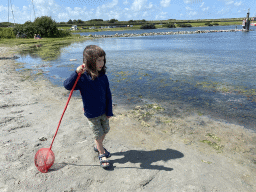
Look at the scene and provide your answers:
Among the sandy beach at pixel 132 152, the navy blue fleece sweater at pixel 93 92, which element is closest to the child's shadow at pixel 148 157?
the sandy beach at pixel 132 152

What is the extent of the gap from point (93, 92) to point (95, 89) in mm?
69

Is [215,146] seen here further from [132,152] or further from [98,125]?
[98,125]

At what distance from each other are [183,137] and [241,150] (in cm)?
130

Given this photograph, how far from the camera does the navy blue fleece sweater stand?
3197 millimetres

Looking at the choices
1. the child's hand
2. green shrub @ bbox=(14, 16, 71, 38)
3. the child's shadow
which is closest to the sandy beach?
the child's shadow

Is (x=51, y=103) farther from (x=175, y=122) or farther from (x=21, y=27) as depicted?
(x=21, y=27)

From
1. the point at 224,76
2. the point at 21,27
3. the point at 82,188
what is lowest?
the point at 82,188

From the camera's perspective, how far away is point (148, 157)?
3861mm

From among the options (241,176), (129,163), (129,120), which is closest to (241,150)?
(241,176)

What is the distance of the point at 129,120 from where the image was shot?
5.59 m

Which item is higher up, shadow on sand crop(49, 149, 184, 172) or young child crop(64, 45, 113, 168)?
young child crop(64, 45, 113, 168)

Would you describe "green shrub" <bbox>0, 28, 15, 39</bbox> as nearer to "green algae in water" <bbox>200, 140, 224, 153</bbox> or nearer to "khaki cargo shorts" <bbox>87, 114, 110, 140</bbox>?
"khaki cargo shorts" <bbox>87, 114, 110, 140</bbox>

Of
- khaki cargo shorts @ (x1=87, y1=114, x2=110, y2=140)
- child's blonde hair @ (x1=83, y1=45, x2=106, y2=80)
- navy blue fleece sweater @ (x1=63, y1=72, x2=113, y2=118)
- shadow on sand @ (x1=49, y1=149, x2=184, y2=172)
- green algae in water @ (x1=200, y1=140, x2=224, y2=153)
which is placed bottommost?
shadow on sand @ (x1=49, y1=149, x2=184, y2=172)

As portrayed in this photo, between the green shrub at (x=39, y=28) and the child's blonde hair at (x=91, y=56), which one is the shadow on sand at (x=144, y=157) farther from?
the green shrub at (x=39, y=28)
